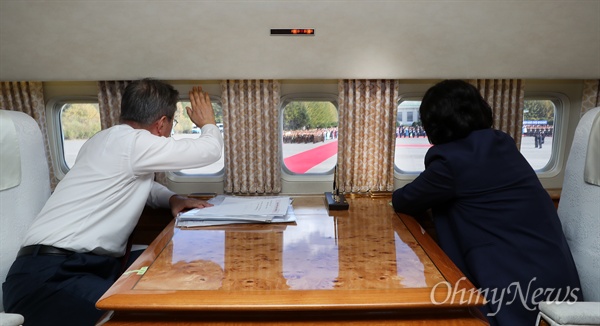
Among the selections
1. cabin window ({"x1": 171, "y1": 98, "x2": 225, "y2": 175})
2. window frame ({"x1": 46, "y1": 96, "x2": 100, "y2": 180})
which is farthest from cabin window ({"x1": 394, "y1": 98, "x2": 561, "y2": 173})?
window frame ({"x1": 46, "y1": 96, "x2": 100, "y2": 180})

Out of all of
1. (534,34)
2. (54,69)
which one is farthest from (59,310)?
(534,34)

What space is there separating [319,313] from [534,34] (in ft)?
8.55

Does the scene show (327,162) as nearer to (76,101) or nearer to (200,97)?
(200,97)

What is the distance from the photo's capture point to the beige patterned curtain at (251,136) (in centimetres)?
319

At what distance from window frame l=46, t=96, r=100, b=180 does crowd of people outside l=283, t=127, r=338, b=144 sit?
1.71 meters

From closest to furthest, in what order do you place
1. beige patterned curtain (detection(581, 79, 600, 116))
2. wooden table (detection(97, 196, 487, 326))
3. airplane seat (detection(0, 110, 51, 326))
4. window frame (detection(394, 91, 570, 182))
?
wooden table (detection(97, 196, 487, 326))
airplane seat (detection(0, 110, 51, 326))
beige patterned curtain (detection(581, 79, 600, 116))
window frame (detection(394, 91, 570, 182))

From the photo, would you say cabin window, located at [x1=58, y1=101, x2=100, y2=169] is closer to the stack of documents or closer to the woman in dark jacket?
the stack of documents

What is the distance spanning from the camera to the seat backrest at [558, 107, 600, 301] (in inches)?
57.2

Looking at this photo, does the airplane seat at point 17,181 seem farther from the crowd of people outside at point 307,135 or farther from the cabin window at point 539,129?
the cabin window at point 539,129

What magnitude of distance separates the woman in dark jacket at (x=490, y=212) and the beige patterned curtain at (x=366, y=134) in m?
1.52

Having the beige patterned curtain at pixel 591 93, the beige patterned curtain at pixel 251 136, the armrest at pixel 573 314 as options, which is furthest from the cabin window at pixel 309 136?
the armrest at pixel 573 314

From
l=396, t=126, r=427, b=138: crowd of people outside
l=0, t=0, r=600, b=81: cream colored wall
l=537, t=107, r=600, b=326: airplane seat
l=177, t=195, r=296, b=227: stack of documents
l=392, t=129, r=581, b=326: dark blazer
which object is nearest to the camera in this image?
l=392, t=129, r=581, b=326: dark blazer

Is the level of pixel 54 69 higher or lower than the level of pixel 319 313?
higher

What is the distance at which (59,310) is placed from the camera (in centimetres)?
139
